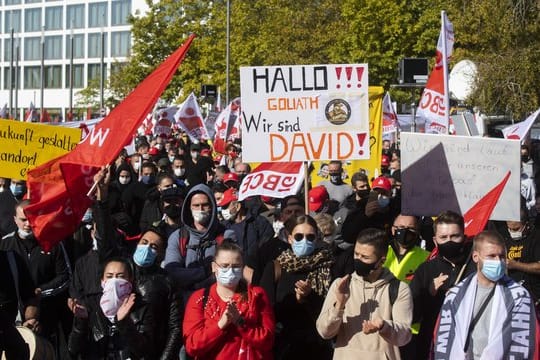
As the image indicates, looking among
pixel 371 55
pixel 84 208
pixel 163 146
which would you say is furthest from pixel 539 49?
pixel 84 208

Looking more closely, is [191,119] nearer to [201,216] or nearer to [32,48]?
[201,216]

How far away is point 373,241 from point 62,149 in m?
4.99

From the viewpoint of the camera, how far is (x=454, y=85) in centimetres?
2738

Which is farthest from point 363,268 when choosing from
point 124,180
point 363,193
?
point 124,180

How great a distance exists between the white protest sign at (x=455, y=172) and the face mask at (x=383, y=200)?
106cm

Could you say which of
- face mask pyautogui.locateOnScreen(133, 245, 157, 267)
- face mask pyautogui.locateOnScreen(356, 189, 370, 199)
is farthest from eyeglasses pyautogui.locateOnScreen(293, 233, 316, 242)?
face mask pyautogui.locateOnScreen(356, 189, 370, 199)

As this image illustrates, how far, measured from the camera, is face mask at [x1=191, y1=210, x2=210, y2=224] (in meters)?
8.04

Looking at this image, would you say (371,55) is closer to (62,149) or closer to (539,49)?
(539,49)

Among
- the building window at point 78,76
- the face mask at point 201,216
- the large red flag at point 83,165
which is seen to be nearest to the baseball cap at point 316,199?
the face mask at point 201,216

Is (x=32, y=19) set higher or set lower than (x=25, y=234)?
higher

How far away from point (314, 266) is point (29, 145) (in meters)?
4.47

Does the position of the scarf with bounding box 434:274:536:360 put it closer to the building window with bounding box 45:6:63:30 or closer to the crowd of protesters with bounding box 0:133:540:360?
the crowd of protesters with bounding box 0:133:540:360

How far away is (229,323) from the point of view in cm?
635

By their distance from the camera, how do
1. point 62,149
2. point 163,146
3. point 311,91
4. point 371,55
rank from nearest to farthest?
point 311,91
point 62,149
point 163,146
point 371,55
